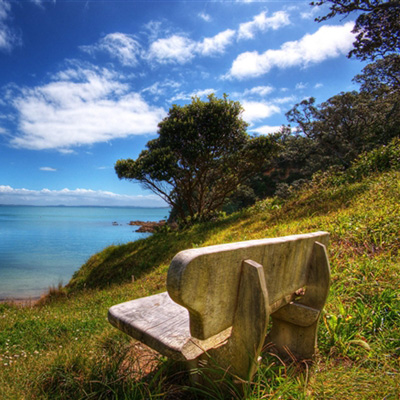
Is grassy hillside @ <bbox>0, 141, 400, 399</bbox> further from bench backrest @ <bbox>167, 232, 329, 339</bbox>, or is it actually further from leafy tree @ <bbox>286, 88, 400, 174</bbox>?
leafy tree @ <bbox>286, 88, 400, 174</bbox>

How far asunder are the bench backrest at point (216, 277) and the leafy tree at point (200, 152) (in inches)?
418

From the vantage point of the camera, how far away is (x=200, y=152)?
12.8 meters

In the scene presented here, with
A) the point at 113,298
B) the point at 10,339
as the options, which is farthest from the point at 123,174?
the point at 10,339

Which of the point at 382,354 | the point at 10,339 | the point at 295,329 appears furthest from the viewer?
the point at 10,339

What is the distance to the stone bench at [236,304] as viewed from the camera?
3.75 feet

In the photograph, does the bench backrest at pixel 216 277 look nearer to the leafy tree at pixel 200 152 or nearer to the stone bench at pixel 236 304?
the stone bench at pixel 236 304

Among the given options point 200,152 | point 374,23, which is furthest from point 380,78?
point 200,152

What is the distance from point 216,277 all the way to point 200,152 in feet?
39.1

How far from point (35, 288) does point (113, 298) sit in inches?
315

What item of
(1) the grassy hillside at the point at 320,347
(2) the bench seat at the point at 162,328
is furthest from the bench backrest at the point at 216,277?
(1) the grassy hillside at the point at 320,347

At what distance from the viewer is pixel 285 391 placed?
1562mm

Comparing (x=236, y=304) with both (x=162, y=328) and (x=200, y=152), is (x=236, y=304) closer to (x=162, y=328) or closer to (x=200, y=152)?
(x=162, y=328)

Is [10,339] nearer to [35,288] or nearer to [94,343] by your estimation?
[94,343]

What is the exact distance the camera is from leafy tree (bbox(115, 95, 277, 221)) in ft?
40.7
